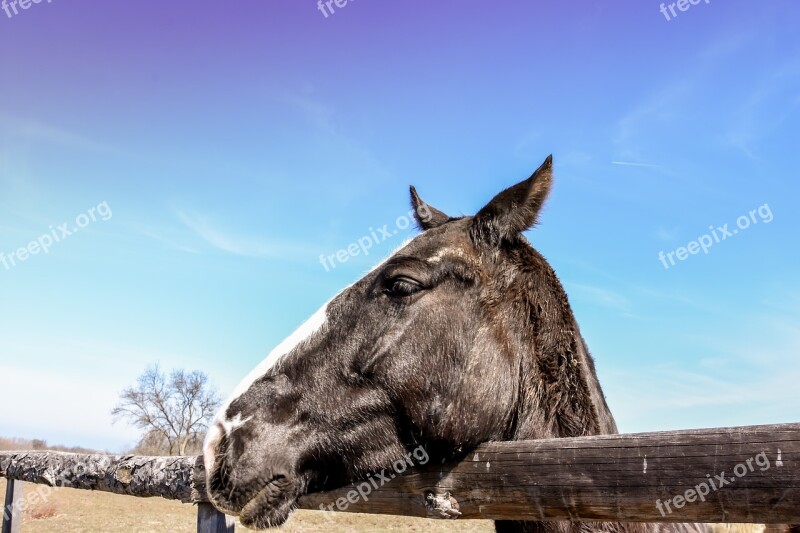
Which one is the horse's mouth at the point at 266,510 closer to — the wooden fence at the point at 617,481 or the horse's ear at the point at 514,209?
the wooden fence at the point at 617,481

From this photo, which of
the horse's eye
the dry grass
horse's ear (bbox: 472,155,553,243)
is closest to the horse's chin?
the horse's eye

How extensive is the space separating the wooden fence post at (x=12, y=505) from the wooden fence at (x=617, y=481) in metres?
5.00

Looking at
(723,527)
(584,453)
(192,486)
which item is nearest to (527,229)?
(584,453)

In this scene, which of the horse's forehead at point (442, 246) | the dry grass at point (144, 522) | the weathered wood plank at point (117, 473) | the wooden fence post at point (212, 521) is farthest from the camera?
the dry grass at point (144, 522)

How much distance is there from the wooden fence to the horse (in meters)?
0.19

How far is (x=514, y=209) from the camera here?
3.25 meters

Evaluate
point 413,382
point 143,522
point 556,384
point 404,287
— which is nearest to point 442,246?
point 404,287

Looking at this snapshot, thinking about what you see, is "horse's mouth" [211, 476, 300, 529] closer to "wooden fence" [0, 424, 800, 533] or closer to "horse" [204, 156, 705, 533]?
"horse" [204, 156, 705, 533]

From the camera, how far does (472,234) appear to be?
3.31 meters

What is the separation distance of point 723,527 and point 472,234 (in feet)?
13.4

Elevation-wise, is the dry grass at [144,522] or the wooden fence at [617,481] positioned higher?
the wooden fence at [617,481]

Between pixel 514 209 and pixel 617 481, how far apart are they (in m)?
1.57

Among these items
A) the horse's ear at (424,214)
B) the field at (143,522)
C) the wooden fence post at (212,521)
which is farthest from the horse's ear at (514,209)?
the field at (143,522)

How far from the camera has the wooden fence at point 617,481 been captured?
197 centimetres
